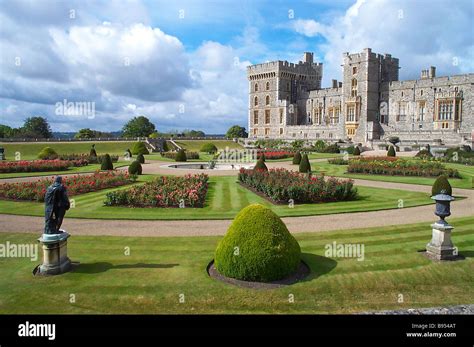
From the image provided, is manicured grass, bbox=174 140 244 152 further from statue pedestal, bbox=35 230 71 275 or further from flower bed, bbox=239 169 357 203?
statue pedestal, bbox=35 230 71 275

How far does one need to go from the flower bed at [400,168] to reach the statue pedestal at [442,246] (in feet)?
62.1

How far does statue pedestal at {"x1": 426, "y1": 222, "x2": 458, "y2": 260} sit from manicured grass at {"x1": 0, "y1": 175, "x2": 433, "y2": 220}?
20.1ft

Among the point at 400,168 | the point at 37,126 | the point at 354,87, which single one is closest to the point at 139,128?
the point at 37,126

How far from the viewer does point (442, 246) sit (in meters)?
10.5

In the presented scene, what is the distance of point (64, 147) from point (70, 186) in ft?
135

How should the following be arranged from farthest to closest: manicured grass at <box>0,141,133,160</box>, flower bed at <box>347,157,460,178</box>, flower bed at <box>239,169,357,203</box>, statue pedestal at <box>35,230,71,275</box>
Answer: manicured grass at <box>0,141,133,160</box> → flower bed at <box>347,157,460,178</box> → flower bed at <box>239,169,357,203</box> → statue pedestal at <box>35,230,71,275</box>

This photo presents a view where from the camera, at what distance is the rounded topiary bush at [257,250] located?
870 centimetres

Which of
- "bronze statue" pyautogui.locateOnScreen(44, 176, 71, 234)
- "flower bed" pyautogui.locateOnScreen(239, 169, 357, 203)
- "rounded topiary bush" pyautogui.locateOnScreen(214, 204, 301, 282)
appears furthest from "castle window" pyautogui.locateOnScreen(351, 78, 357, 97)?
"bronze statue" pyautogui.locateOnScreen(44, 176, 71, 234)

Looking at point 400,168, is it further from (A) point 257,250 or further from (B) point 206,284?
(B) point 206,284

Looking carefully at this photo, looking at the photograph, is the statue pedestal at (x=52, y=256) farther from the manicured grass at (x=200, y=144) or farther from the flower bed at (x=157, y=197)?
the manicured grass at (x=200, y=144)

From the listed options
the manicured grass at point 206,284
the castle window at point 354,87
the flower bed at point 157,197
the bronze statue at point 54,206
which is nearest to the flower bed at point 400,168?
the flower bed at point 157,197

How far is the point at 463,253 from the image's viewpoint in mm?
10984

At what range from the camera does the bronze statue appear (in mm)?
9492
